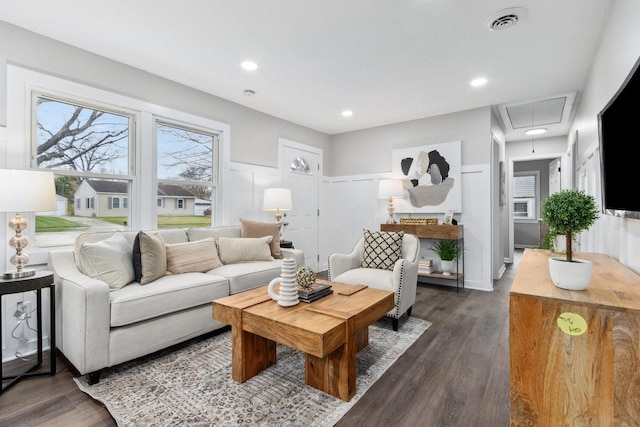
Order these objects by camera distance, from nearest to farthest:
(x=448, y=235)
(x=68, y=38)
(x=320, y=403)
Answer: (x=320, y=403)
(x=68, y=38)
(x=448, y=235)

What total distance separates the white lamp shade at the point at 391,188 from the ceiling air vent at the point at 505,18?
2387 mm

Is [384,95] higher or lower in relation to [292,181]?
higher

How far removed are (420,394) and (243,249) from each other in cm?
217

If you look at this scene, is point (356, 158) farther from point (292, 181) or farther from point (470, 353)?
point (470, 353)

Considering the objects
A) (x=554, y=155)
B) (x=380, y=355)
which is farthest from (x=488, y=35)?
(x=554, y=155)

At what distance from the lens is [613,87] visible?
1945 mm

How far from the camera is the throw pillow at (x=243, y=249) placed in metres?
3.22

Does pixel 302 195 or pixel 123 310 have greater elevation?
pixel 302 195

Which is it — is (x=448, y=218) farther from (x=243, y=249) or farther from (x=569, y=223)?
(x=569, y=223)

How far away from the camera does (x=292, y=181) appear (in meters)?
4.86

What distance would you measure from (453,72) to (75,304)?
370 centimetres

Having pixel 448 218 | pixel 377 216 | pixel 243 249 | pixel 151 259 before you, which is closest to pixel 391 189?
pixel 377 216

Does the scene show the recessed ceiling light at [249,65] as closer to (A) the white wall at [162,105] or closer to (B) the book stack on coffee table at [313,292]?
(A) the white wall at [162,105]

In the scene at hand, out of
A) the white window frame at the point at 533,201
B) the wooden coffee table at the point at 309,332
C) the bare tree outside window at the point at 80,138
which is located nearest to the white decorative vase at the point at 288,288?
the wooden coffee table at the point at 309,332
